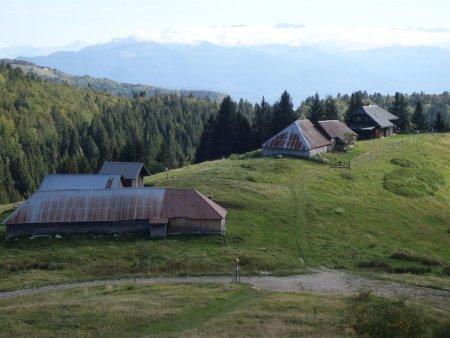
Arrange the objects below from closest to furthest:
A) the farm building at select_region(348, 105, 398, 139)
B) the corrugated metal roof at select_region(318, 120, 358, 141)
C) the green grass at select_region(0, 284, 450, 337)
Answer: the green grass at select_region(0, 284, 450, 337)
the corrugated metal roof at select_region(318, 120, 358, 141)
the farm building at select_region(348, 105, 398, 139)

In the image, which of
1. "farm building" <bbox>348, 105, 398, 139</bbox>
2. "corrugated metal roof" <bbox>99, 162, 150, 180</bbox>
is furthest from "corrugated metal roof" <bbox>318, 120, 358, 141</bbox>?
"corrugated metal roof" <bbox>99, 162, 150, 180</bbox>

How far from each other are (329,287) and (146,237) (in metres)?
20.6

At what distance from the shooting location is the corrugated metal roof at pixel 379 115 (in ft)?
393

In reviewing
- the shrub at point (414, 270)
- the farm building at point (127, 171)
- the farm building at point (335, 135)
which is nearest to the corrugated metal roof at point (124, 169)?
the farm building at point (127, 171)

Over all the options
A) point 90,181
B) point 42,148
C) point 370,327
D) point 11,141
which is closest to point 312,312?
point 370,327

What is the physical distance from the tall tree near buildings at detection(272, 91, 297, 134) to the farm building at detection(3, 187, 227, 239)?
6531 centimetres

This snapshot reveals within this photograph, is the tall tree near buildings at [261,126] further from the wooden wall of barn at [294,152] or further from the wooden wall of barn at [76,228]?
the wooden wall of barn at [76,228]

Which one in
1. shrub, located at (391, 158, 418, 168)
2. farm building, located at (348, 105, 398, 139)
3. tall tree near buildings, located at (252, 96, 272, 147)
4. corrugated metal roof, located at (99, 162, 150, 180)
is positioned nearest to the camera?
corrugated metal roof, located at (99, 162, 150, 180)

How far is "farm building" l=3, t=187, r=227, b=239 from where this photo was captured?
5350cm

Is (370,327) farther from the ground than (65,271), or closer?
farther from the ground

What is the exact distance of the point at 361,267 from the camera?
46.3 m

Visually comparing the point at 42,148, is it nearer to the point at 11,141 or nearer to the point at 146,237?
the point at 11,141

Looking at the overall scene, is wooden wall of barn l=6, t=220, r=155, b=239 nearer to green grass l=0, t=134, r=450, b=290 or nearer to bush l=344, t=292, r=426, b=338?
green grass l=0, t=134, r=450, b=290

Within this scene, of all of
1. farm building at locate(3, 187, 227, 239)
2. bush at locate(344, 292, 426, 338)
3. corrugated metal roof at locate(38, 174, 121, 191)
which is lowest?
farm building at locate(3, 187, 227, 239)
